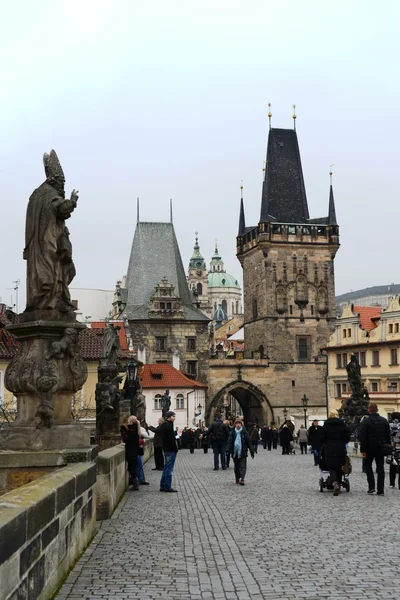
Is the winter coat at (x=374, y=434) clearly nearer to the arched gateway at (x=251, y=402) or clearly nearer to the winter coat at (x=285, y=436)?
the winter coat at (x=285, y=436)

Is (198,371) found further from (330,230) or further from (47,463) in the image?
(47,463)

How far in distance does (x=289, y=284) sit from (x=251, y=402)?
36.5 feet

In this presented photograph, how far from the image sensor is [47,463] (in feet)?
24.4

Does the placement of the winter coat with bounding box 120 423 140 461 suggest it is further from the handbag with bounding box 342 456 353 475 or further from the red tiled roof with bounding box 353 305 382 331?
the red tiled roof with bounding box 353 305 382 331

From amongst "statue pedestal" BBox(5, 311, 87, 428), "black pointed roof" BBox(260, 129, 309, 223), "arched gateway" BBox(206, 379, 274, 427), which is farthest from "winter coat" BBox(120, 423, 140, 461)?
"black pointed roof" BBox(260, 129, 309, 223)

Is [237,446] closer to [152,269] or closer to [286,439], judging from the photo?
[286,439]

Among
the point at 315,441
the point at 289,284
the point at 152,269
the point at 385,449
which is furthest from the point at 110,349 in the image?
the point at 289,284

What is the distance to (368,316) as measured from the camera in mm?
56875

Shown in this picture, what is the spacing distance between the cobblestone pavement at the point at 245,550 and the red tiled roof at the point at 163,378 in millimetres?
50614

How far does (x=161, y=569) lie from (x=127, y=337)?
65124 millimetres

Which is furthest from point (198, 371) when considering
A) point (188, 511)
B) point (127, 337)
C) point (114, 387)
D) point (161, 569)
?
point (161, 569)

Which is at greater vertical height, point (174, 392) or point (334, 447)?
point (174, 392)

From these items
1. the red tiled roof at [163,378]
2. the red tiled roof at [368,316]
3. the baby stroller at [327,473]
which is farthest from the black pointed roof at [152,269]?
the baby stroller at [327,473]

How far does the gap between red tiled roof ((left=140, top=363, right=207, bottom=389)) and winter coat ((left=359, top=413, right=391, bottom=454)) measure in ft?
165
